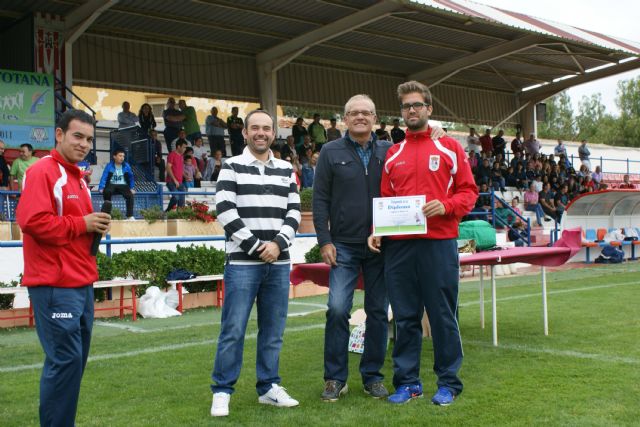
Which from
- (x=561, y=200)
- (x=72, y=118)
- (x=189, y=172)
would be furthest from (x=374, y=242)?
(x=561, y=200)

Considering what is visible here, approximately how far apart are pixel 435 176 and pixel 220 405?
7.12ft

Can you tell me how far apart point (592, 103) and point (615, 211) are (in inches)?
3590

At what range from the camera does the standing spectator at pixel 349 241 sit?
574cm

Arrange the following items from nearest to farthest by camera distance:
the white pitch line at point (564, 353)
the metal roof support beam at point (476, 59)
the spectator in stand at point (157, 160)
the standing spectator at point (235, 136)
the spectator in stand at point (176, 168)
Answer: the white pitch line at point (564, 353) → the spectator in stand at point (176, 168) → the spectator in stand at point (157, 160) → the standing spectator at point (235, 136) → the metal roof support beam at point (476, 59)

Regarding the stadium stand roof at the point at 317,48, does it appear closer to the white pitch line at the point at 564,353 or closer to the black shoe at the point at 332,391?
the white pitch line at the point at 564,353

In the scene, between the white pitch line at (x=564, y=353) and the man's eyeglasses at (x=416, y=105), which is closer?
the man's eyeglasses at (x=416, y=105)

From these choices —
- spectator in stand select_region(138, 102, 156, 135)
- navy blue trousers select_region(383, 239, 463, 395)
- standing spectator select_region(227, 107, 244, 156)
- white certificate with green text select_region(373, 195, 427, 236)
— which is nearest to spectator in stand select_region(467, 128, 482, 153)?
standing spectator select_region(227, 107, 244, 156)

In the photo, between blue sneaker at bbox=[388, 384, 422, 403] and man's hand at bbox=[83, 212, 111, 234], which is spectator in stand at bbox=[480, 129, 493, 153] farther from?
man's hand at bbox=[83, 212, 111, 234]

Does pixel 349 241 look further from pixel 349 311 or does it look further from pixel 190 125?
pixel 190 125

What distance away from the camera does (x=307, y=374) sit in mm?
6668

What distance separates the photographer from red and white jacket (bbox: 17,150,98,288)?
4.18 metres

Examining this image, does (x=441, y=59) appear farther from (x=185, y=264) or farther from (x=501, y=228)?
(x=185, y=264)

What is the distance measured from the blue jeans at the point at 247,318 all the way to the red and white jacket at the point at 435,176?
93 centimetres

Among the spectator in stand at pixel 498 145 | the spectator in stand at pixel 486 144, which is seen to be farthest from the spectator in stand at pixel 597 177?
the spectator in stand at pixel 486 144
